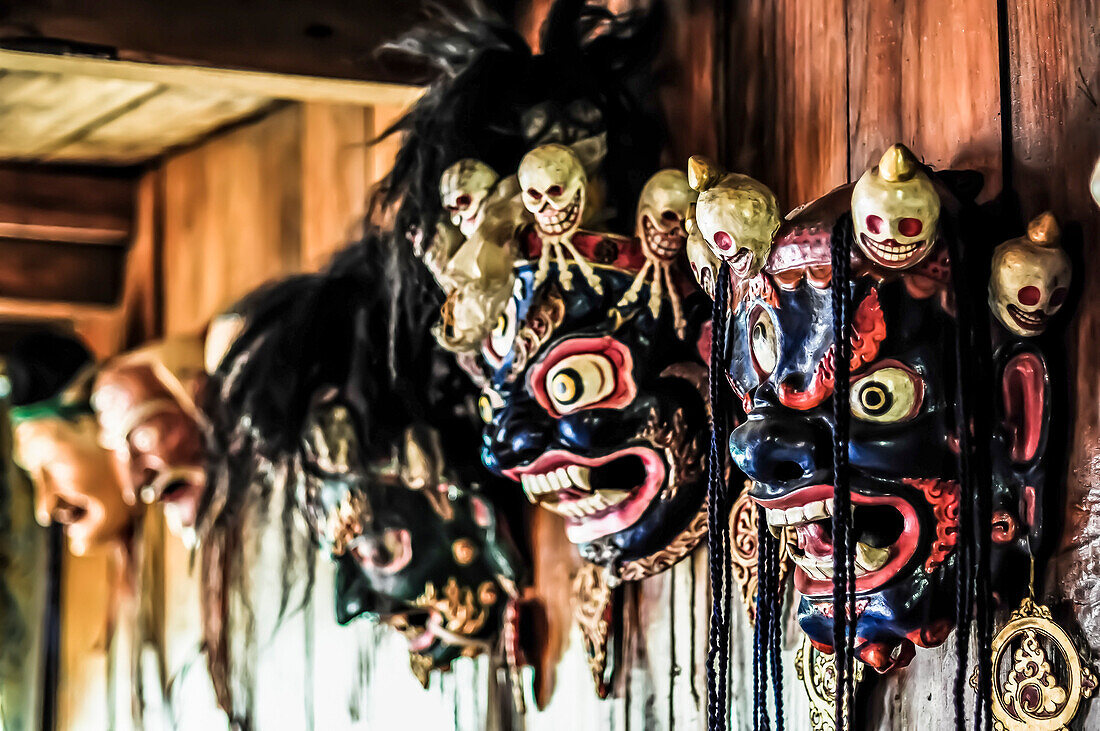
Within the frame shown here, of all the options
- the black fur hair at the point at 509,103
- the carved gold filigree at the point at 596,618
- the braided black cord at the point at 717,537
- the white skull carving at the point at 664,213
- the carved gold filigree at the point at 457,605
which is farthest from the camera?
the carved gold filigree at the point at 457,605

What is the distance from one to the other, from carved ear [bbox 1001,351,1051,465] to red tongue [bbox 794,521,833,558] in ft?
0.35

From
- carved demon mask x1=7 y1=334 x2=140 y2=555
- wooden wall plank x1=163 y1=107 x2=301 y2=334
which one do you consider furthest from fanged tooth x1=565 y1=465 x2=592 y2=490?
carved demon mask x1=7 y1=334 x2=140 y2=555

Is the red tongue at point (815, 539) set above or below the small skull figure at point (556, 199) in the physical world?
below

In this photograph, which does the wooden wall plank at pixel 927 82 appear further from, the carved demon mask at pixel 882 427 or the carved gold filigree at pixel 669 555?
the carved gold filigree at pixel 669 555

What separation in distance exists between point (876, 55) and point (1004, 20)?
0.40ft

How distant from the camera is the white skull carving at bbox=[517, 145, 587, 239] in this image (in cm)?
98

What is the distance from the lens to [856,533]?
765mm

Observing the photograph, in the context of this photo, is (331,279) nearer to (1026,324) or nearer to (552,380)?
(552,380)

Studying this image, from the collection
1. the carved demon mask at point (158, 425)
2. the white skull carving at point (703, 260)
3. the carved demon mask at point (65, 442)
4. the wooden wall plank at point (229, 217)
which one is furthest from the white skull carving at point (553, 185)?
the carved demon mask at point (65, 442)

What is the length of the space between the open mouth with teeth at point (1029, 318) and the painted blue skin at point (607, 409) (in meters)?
0.30

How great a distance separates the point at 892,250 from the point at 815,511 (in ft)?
0.48

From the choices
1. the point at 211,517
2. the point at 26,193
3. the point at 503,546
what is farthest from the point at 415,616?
the point at 26,193

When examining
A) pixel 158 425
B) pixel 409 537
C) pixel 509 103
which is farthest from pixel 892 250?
pixel 158 425

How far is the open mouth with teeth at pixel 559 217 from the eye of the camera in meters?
1.00
